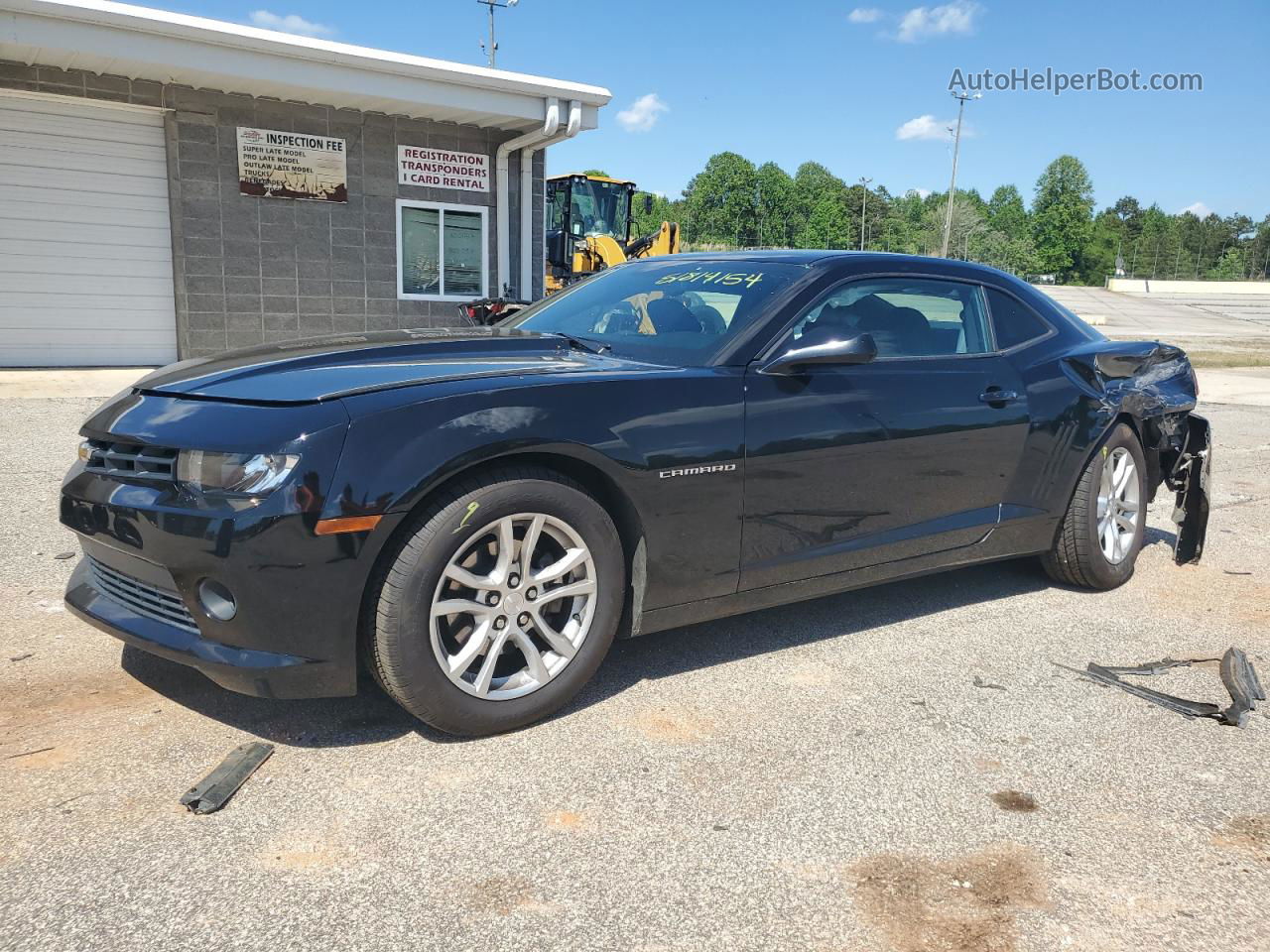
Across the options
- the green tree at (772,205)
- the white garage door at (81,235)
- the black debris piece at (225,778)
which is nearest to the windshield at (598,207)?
the white garage door at (81,235)

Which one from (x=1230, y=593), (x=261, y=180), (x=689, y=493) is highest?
(x=261, y=180)

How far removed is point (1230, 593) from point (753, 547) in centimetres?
284

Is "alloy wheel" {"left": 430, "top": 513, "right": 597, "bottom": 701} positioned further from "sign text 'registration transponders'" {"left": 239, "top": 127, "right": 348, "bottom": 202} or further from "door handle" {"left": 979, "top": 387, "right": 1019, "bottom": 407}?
"sign text 'registration transponders'" {"left": 239, "top": 127, "right": 348, "bottom": 202}

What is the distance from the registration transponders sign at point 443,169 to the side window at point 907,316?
10480 mm

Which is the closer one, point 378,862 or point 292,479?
point 378,862

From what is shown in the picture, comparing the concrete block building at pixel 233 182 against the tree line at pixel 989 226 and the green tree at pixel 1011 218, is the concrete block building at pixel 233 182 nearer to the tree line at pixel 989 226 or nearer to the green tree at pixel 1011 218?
the tree line at pixel 989 226

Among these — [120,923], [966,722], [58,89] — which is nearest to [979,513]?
[966,722]

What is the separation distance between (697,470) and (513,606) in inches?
29.3

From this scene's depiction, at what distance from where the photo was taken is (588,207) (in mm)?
19906

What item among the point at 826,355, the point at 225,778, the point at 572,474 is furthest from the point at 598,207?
the point at 225,778

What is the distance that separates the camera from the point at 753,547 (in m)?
3.37

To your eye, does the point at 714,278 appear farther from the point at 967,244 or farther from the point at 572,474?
the point at 967,244

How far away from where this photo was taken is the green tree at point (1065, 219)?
121 m

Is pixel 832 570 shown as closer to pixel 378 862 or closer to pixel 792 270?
pixel 792 270
